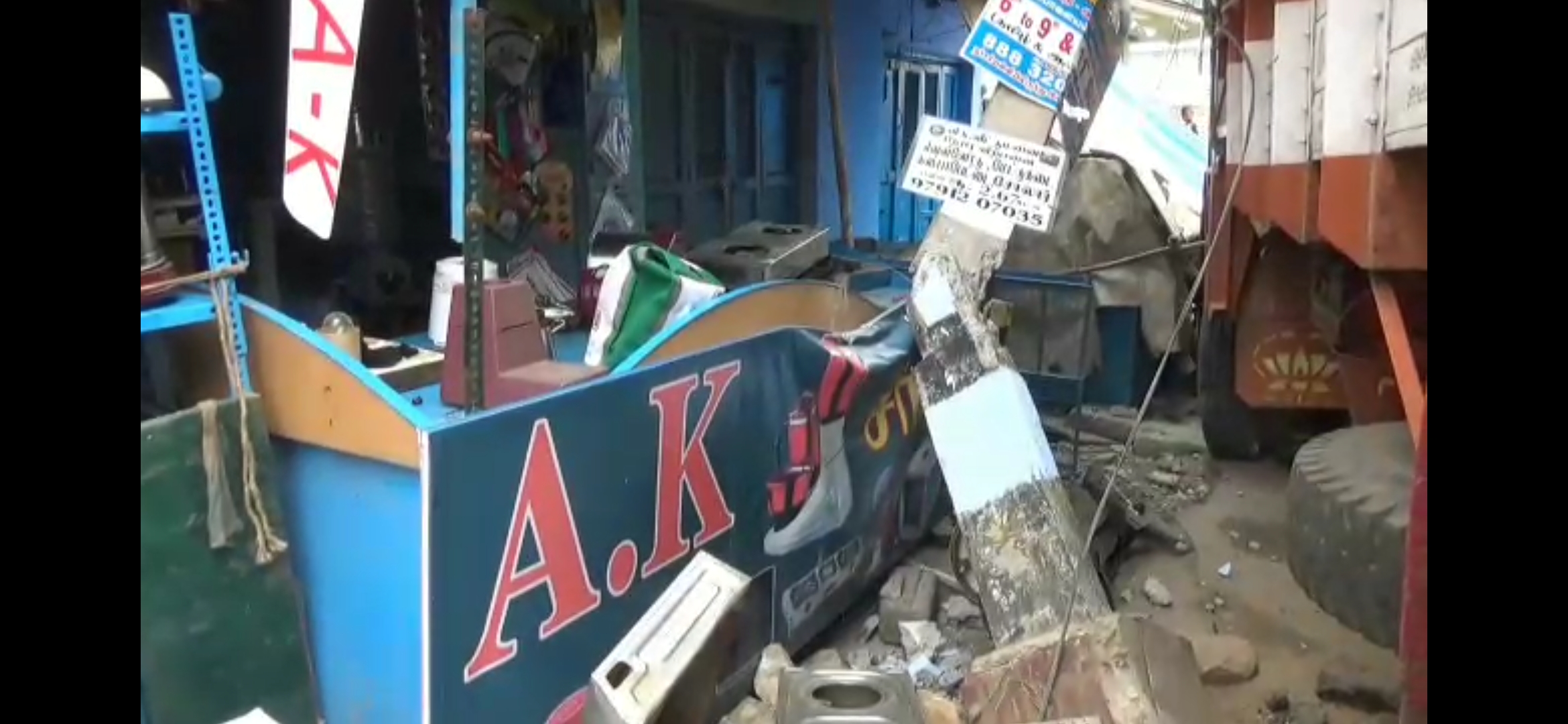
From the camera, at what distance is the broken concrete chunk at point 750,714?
349 cm

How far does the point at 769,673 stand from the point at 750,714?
0.15 metres

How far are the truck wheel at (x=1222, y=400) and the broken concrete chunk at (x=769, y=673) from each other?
313cm

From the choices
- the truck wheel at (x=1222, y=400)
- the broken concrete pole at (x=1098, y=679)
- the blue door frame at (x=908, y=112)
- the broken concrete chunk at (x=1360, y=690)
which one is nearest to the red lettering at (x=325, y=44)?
the broken concrete pole at (x=1098, y=679)

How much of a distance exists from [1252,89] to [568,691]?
3037 millimetres

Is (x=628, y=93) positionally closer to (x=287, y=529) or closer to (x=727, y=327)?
(x=727, y=327)

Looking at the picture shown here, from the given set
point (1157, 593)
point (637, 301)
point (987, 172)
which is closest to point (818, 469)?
point (637, 301)

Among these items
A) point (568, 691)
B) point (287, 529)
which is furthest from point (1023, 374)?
point (287, 529)

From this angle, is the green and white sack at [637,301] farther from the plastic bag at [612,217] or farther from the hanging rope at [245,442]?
the plastic bag at [612,217]

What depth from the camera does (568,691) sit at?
3016 mm

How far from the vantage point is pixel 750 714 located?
11.6 feet

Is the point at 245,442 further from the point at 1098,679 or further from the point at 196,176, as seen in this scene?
the point at 1098,679

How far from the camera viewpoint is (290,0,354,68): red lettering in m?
2.53

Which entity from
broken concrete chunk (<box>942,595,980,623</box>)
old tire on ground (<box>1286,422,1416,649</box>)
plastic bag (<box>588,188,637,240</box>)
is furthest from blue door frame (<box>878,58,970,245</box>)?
old tire on ground (<box>1286,422,1416,649</box>)

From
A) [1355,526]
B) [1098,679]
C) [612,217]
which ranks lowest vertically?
[1098,679]
